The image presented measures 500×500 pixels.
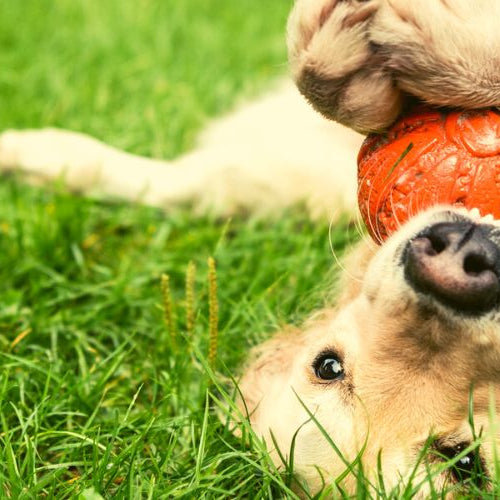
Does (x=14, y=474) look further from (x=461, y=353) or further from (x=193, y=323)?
(x=461, y=353)

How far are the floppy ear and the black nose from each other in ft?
2.08

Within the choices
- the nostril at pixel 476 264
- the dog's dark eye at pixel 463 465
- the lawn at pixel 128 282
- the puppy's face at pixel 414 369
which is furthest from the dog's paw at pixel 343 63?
the dog's dark eye at pixel 463 465

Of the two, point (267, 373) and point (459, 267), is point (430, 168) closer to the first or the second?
point (459, 267)

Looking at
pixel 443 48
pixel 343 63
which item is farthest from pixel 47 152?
pixel 443 48

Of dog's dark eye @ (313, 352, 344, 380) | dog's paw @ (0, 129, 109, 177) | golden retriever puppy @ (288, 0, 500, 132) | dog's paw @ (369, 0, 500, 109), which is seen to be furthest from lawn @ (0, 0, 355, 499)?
dog's paw @ (369, 0, 500, 109)

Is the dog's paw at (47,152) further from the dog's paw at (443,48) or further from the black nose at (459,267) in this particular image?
the black nose at (459,267)

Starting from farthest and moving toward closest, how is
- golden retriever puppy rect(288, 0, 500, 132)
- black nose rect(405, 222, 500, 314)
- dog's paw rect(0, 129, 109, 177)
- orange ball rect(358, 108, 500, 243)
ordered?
dog's paw rect(0, 129, 109, 177), golden retriever puppy rect(288, 0, 500, 132), orange ball rect(358, 108, 500, 243), black nose rect(405, 222, 500, 314)

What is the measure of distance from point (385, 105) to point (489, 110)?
0.77 feet

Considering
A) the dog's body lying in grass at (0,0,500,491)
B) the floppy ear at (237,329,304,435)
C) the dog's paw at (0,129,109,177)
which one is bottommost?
the dog's paw at (0,129,109,177)

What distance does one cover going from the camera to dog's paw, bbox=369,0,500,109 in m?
1.93

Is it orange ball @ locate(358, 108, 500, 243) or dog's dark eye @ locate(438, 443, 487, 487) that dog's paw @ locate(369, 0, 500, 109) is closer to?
orange ball @ locate(358, 108, 500, 243)

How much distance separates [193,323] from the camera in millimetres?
2371

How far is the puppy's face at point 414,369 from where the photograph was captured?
5.53ft

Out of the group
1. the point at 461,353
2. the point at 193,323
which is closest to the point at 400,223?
the point at 461,353
